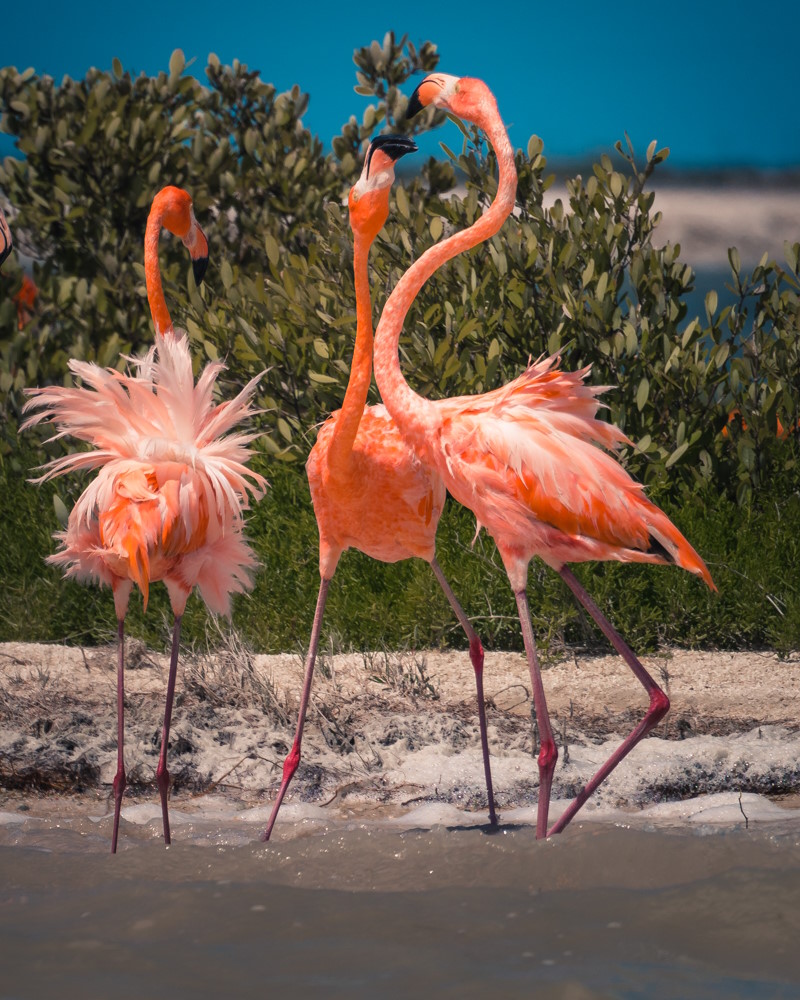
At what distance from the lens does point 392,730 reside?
461 centimetres

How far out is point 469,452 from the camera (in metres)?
3.55

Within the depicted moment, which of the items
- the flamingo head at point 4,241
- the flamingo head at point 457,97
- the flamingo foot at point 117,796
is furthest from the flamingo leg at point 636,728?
the flamingo head at point 4,241

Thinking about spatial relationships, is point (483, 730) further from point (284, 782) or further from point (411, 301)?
point (411, 301)

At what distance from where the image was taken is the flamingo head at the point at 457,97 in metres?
3.91

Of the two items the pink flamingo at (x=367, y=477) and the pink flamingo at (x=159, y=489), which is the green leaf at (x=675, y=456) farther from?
the pink flamingo at (x=159, y=489)

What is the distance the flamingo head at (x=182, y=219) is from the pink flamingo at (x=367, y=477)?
63.5 inches

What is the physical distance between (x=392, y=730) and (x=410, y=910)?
65.8 inches

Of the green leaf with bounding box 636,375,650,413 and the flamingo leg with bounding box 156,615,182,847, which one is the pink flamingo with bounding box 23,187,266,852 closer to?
the flamingo leg with bounding box 156,615,182,847

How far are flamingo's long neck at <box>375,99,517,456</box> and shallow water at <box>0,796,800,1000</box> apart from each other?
51.8 inches

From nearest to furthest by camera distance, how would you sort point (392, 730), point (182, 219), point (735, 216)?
point (392, 730) → point (182, 219) → point (735, 216)

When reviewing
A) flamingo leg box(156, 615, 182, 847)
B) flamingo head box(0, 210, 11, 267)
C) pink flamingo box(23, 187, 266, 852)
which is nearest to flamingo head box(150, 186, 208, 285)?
flamingo head box(0, 210, 11, 267)

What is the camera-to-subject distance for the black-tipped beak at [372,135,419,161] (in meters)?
3.69

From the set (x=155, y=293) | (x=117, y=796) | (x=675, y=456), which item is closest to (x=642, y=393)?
(x=675, y=456)

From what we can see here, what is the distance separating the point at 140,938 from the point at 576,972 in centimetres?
107
